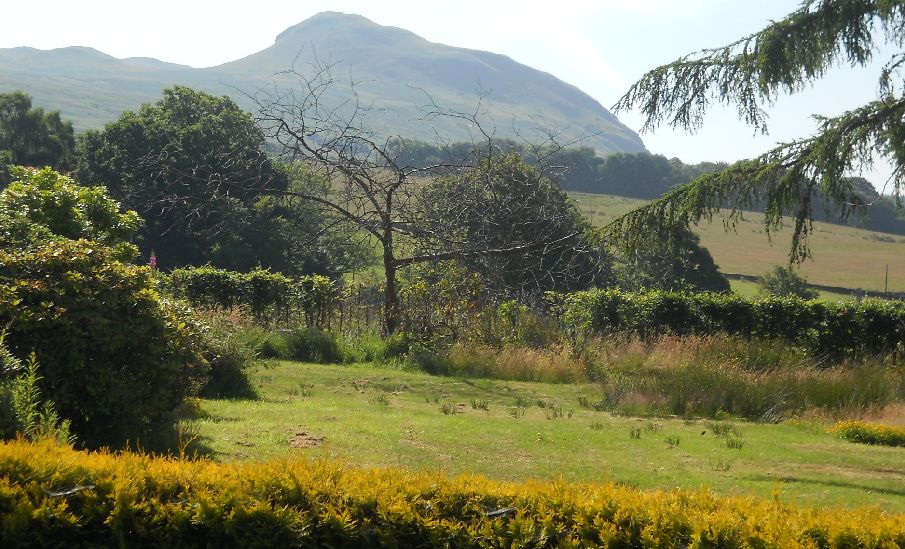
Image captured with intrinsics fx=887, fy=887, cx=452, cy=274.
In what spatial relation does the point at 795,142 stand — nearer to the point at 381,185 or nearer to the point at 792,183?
the point at 792,183

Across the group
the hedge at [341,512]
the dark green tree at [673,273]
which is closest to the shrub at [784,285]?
the dark green tree at [673,273]

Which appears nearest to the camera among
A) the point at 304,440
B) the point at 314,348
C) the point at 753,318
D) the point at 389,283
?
the point at 304,440

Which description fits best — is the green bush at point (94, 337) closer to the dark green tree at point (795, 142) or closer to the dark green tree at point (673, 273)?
the dark green tree at point (795, 142)

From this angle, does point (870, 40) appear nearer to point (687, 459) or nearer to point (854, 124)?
point (854, 124)

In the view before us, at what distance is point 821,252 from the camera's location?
84438mm

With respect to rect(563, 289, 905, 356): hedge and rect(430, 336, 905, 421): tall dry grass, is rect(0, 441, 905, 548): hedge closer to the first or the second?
rect(430, 336, 905, 421): tall dry grass

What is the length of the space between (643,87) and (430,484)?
11.2 m

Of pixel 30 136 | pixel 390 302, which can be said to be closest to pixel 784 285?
pixel 390 302

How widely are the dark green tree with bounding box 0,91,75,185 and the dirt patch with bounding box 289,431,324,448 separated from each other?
1725 inches

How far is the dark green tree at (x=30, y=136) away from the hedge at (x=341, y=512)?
46.9 meters

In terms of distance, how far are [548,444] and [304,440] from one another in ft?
8.59

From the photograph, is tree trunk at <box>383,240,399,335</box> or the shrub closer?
tree trunk at <box>383,240,399,335</box>

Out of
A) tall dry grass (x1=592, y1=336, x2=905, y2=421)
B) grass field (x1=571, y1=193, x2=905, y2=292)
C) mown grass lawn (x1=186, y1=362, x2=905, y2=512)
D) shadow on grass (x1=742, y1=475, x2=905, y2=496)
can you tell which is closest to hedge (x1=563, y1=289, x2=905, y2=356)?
tall dry grass (x1=592, y1=336, x2=905, y2=421)

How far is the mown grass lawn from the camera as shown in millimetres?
8109
